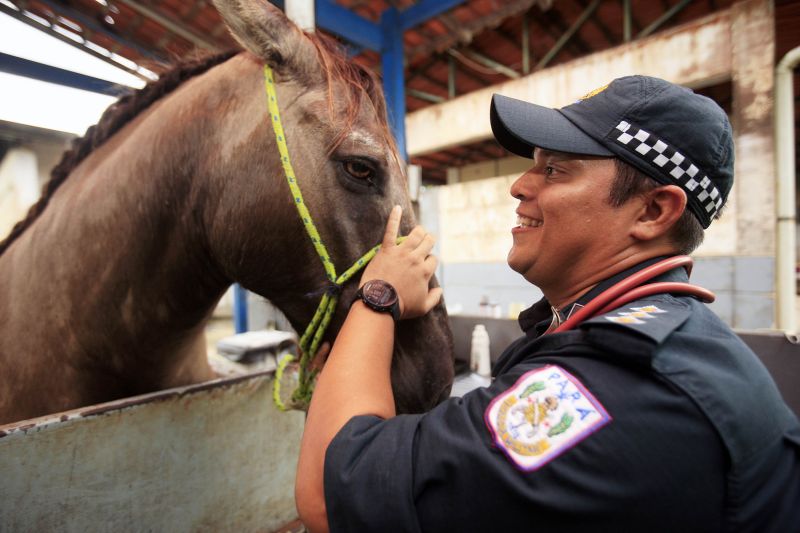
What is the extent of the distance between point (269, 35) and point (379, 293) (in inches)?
33.3

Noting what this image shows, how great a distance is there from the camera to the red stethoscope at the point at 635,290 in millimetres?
743

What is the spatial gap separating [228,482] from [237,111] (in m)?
1.31

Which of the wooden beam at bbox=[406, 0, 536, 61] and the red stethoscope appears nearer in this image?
the red stethoscope

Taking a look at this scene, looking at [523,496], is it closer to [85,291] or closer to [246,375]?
[246,375]

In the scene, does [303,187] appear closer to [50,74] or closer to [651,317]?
[651,317]

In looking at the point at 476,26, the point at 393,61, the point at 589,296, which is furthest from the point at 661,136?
the point at 476,26

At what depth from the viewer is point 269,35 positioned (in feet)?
3.87

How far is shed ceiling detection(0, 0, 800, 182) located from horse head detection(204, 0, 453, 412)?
0.68 m

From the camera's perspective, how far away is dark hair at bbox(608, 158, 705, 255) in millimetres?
806

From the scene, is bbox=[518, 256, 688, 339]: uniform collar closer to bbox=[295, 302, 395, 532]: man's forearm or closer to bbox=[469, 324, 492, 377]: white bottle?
bbox=[295, 302, 395, 532]: man's forearm

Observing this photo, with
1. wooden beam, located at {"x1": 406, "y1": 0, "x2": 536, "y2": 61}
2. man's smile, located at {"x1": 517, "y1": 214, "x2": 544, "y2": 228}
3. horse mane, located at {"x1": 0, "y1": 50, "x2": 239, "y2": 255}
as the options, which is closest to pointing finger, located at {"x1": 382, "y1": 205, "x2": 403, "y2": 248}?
man's smile, located at {"x1": 517, "y1": 214, "x2": 544, "y2": 228}

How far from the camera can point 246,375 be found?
1.55 m

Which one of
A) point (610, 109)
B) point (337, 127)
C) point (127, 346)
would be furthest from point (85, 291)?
point (610, 109)

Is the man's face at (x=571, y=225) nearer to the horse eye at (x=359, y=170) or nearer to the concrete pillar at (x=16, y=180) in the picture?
the horse eye at (x=359, y=170)
